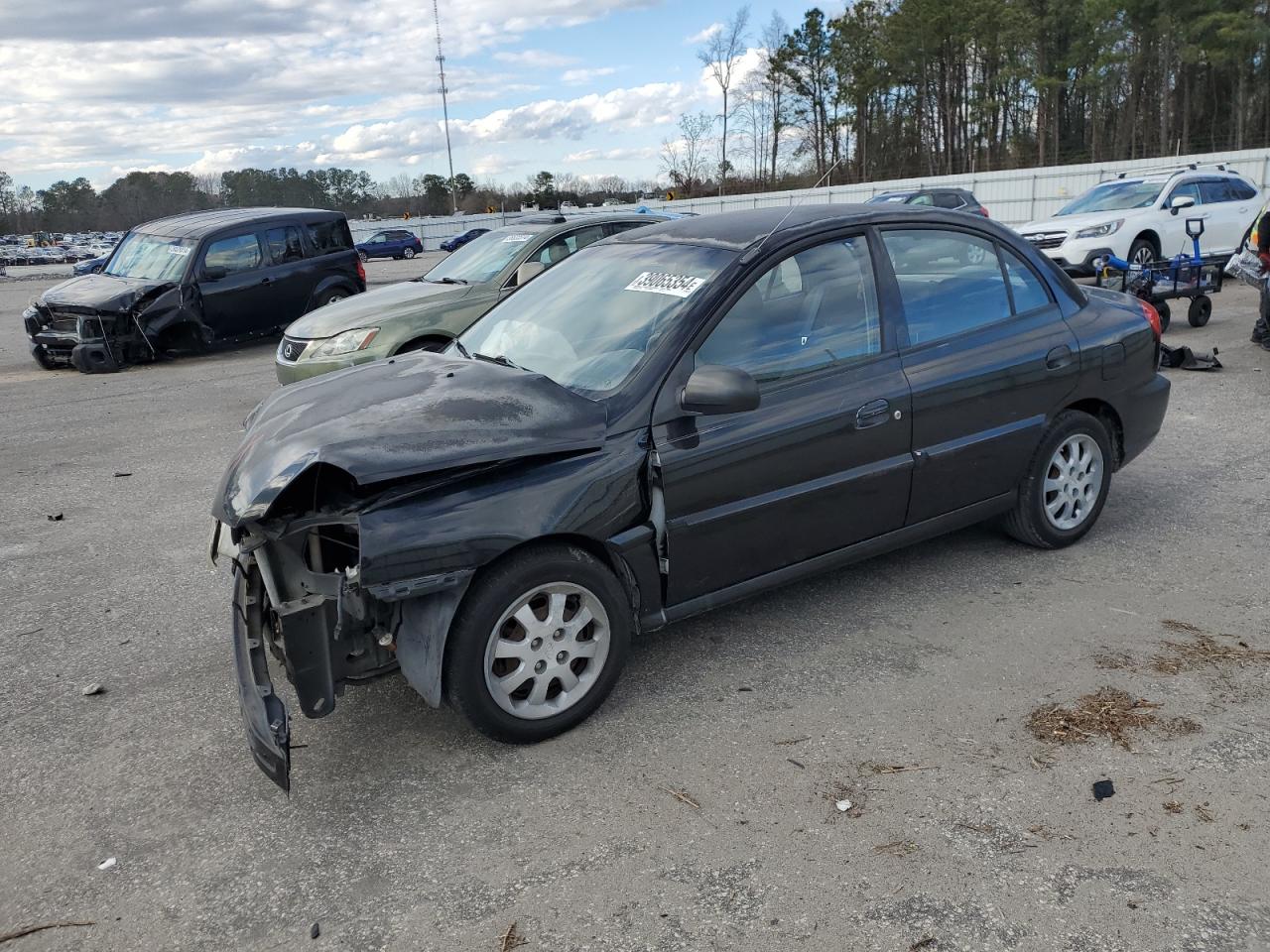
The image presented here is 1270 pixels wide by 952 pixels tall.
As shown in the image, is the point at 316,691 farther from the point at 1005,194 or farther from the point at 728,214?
the point at 1005,194

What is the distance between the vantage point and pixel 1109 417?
5074 millimetres

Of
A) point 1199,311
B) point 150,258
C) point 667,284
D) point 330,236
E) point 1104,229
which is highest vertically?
point 330,236

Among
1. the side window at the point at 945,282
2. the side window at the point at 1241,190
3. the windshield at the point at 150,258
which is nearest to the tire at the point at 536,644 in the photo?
the side window at the point at 945,282

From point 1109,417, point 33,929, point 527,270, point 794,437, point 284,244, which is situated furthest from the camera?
point 284,244

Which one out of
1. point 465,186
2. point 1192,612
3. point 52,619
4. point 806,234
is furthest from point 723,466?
point 465,186

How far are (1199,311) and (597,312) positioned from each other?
10617 mm

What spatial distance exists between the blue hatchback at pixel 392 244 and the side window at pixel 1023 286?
5013 cm

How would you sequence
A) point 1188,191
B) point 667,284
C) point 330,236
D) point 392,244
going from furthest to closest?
1. point 392,244
2. point 1188,191
3. point 330,236
4. point 667,284

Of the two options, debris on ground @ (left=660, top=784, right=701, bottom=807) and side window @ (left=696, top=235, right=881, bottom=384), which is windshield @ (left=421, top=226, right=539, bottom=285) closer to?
side window @ (left=696, top=235, right=881, bottom=384)

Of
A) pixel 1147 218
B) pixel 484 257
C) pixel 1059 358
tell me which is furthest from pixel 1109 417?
pixel 1147 218

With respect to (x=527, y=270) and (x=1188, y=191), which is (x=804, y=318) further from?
(x=1188, y=191)

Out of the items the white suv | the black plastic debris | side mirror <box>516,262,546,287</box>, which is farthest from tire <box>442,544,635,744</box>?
the white suv

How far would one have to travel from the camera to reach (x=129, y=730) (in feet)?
12.3

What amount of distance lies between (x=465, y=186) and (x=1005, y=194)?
57522 millimetres
